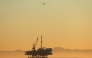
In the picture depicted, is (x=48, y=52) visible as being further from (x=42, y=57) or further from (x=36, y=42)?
(x=36, y=42)

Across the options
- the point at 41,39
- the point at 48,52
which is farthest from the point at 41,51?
the point at 41,39

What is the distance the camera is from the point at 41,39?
62.2ft

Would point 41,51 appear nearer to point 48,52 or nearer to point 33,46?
point 48,52

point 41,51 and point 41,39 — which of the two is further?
point 41,39

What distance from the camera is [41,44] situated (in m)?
Result: 19.1

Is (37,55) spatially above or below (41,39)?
below

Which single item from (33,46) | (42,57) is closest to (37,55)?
(42,57)

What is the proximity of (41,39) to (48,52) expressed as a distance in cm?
289

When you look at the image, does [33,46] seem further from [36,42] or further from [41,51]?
[41,51]

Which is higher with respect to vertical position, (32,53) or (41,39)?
(41,39)

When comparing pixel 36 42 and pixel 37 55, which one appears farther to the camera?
pixel 36 42

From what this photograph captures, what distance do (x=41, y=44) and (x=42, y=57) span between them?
99.4 inches

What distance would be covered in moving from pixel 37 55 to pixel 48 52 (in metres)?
1.10

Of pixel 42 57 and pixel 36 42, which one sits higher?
pixel 36 42
